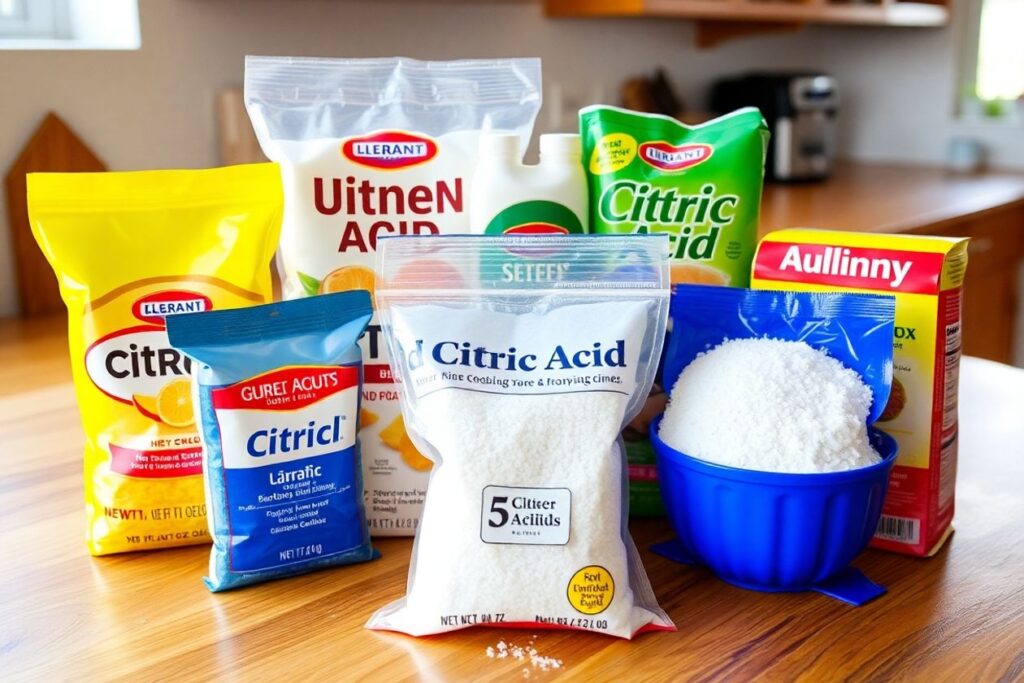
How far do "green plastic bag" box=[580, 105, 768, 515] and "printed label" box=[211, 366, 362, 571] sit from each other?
251mm

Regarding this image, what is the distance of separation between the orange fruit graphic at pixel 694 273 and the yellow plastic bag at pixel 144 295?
0.33 metres

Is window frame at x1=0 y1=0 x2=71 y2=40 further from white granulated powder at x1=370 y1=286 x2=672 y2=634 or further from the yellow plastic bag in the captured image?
white granulated powder at x1=370 y1=286 x2=672 y2=634

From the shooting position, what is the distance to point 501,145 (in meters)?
0.79

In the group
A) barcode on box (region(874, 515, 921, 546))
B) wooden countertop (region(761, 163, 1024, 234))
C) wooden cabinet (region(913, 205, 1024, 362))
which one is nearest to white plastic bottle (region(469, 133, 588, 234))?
barcode on box (region(874, 515, 921, 546))

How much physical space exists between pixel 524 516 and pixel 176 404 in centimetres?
30

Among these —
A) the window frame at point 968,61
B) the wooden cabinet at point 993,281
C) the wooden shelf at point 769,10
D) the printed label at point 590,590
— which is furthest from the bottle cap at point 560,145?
the window frame at point 968,61

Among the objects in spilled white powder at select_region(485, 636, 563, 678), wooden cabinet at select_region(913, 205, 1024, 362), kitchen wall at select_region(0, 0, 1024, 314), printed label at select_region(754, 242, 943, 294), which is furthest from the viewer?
wooden cabinet at select_region(913, 205, 1024, 362)

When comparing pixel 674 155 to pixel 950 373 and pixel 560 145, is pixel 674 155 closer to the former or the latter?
pixel 560 145

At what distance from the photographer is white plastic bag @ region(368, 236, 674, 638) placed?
66cm

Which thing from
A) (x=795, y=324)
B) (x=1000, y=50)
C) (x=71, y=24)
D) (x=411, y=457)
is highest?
(x=71, y=24)

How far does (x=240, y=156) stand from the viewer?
1.93m

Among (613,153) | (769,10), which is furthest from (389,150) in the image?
(769,10)

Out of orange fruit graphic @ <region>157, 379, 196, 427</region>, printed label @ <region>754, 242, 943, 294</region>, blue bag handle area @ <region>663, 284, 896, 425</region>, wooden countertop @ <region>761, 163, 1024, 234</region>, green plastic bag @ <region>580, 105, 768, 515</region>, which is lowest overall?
wooden countertop @ <region>761, 163, 1024, 234</region>

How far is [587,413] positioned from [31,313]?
1281 millimetres
